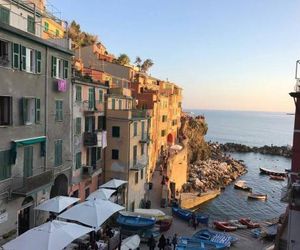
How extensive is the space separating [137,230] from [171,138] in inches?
1934

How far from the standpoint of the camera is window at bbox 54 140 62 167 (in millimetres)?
29734

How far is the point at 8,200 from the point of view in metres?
23.8

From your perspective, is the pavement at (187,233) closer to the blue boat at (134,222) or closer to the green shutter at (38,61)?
the blue boat at (134,222)

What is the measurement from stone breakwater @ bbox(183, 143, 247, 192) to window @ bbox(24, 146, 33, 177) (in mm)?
46576

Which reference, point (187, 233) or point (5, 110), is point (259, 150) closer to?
point (187, 233)

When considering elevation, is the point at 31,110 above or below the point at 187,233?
above

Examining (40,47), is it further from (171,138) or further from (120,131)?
(171,138)

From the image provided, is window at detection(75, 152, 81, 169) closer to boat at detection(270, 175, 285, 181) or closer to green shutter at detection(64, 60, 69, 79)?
green shutter at detection(64, 60, 69, 79)

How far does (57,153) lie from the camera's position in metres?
30.1

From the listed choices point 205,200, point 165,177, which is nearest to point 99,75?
point 165,177

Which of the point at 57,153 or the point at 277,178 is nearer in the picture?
the point at 57,153

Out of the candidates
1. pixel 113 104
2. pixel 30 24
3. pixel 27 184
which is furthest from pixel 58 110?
pixel 113 104

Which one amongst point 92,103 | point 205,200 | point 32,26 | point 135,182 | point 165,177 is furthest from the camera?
point 205,200

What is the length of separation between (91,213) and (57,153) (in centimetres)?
756
